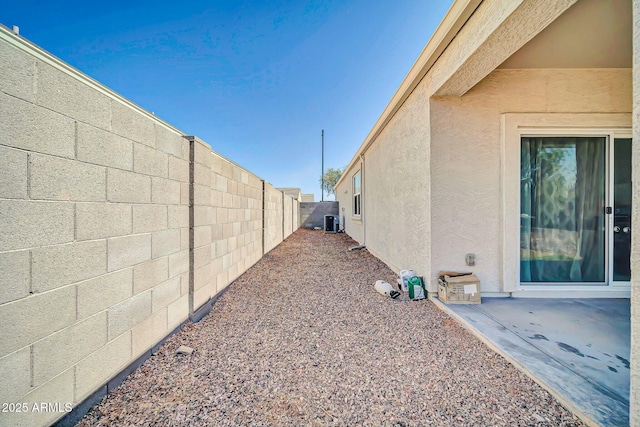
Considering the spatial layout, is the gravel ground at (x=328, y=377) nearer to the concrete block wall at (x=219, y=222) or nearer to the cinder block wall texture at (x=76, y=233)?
the cinder block wall texture at (x=76, y=233)

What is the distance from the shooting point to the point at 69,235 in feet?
4.40

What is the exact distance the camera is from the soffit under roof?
211 cm

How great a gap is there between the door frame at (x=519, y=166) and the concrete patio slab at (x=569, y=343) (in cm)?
14

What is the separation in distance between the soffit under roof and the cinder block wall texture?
144 inches

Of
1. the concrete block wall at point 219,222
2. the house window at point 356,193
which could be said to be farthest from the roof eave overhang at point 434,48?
the house window at point 356,193

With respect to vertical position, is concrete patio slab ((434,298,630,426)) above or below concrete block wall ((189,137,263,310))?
below

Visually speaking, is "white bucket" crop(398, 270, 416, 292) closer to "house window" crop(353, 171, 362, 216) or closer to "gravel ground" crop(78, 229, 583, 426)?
"gravel ground" crop(78, 229, 583, 426)

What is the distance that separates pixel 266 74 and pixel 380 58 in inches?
133

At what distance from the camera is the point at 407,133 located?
395 cm

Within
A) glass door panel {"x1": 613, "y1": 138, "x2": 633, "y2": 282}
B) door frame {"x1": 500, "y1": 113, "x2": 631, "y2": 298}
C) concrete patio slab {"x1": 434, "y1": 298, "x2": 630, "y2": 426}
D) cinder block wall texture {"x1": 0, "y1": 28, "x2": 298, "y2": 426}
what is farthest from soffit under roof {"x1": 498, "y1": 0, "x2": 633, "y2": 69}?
cinder block wall texture {"x1": 0, "y1": 28, "x2": 298, "y2": 426}

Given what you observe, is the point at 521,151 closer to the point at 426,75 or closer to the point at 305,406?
the point at 426,75

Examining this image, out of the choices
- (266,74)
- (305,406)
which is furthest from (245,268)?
(266,74)

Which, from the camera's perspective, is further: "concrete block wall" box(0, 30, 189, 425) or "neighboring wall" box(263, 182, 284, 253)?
"neighboring wall" box(263, 182, 284, 253)

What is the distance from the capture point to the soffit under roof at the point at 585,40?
2.11 meters
